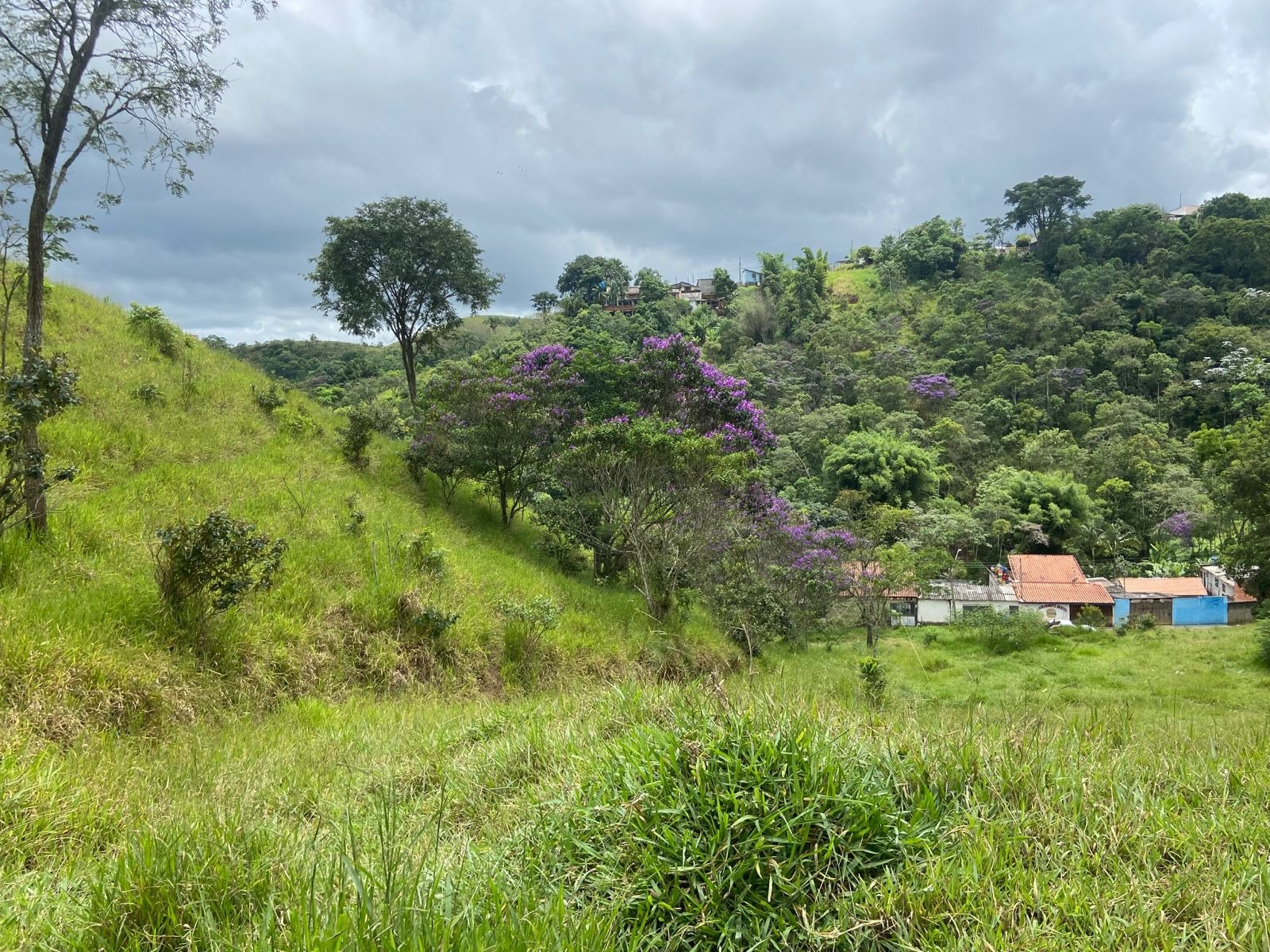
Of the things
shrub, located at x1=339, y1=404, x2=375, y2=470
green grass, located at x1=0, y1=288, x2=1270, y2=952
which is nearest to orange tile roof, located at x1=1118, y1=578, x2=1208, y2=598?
green grass, located at x1=0, y1=288, x2=1270, y2=952

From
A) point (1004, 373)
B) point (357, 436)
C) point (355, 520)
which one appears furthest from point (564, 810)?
point (1004, 373)

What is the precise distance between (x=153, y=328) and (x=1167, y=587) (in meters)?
39.8

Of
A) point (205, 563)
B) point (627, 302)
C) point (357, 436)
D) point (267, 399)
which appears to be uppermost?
point (627, 302)

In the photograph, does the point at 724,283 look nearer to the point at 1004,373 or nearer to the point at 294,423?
the point at 1004,373

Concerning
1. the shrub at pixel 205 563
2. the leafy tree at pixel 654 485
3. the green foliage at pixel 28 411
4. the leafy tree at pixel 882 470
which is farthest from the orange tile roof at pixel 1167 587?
the green foliage at pixel 28 411

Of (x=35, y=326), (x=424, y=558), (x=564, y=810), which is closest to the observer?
(x=564, y=810)

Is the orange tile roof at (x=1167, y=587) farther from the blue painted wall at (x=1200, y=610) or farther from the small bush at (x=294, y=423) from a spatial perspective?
the small bush at (x=294, y=423)

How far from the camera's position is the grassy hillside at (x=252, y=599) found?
408 cm

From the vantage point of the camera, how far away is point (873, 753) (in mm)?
Answer: 2506

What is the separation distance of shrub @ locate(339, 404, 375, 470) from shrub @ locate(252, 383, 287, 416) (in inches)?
49.0

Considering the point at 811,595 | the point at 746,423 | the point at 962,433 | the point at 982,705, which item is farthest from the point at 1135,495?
the point at 982,705

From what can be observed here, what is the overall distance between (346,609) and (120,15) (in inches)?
220

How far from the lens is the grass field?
5.50 feet

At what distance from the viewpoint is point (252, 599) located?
5.57 m
